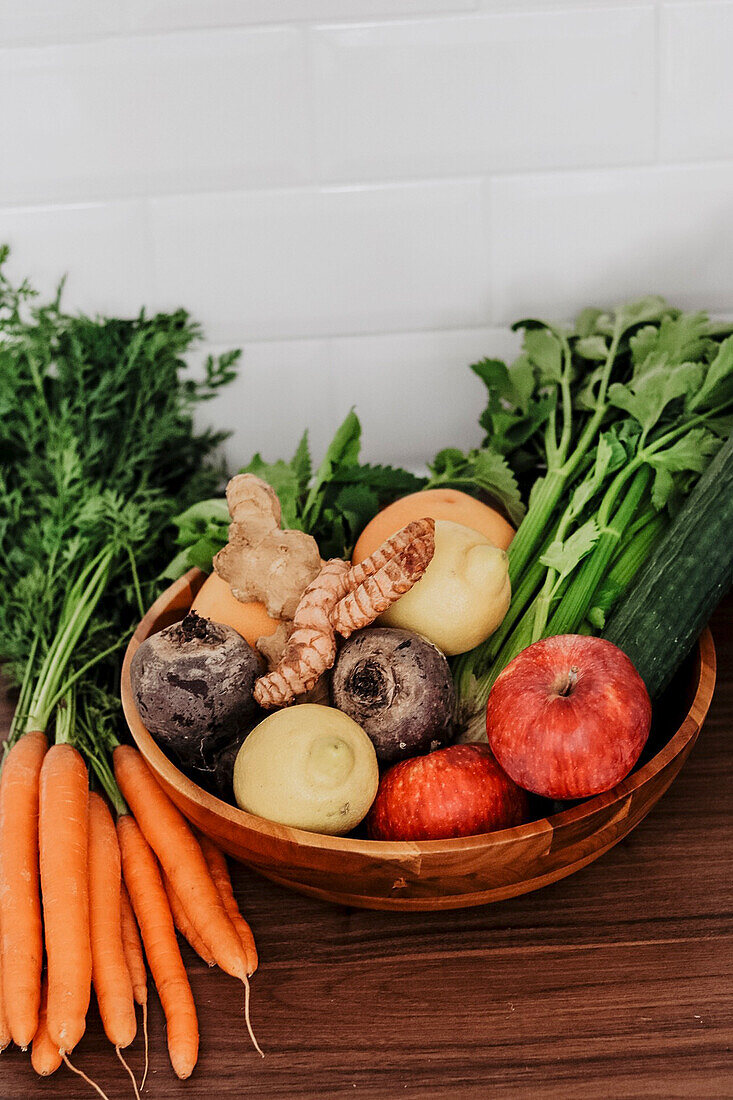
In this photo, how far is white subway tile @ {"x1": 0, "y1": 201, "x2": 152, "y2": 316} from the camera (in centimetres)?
106

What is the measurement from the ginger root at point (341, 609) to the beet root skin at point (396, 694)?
2 cm

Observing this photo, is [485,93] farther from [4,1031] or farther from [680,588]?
[4,1031]

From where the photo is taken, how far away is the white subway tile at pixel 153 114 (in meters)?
0.98

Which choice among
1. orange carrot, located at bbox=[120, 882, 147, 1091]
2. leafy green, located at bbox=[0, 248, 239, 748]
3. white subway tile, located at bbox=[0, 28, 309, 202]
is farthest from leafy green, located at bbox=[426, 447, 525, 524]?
orange carrot, located at bbox=[120, 882, 147, 1091]

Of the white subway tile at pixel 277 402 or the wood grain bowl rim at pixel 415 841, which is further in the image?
the white subway tile at pixel 277 402

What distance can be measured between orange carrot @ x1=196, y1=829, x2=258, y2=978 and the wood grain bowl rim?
0.09 meters

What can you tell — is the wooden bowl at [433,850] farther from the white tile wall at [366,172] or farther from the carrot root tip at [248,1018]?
the white tile wall at [366,172]

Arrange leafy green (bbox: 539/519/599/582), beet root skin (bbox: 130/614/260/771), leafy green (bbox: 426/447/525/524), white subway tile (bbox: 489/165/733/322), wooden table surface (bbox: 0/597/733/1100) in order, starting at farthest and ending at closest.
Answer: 1. white subway tile (bbox: 489/165/733/322)
2. leafy green (bbox: 426/447/525/524)
3. leafy green (bbox: 539/519/599/582)
4. beet root skin (bbox: 130/614/260/771)
5. wooden table surface (bbox: 0/597/733/1100)

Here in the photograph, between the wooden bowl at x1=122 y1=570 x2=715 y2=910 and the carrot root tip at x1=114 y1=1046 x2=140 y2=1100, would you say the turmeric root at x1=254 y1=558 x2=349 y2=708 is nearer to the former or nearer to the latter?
the wooden bowl at x1=122 y1=570 x2=715 y2=910

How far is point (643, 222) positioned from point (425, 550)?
1.92ft

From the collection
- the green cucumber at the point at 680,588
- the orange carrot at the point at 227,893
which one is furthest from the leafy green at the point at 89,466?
the green cucumber at the point at 680,588

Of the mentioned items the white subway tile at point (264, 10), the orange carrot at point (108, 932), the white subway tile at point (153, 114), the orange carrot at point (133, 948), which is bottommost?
the orange carrot at point (133, 948)

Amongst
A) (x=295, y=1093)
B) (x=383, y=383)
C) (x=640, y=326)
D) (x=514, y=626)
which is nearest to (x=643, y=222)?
(x=640, y=326)

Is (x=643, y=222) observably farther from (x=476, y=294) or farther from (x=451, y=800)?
(x=451, y=800)
